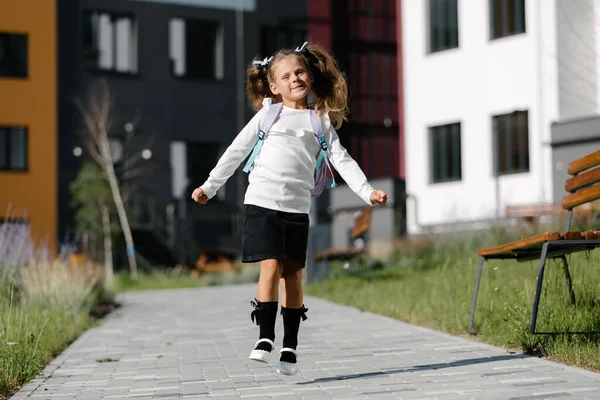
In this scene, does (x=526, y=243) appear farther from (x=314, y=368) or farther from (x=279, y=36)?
(x=279, y=36)

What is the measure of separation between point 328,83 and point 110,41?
28747 millimetres

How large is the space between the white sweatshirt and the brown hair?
16 centimetres

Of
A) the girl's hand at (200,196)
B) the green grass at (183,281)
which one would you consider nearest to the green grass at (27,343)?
the girl's hand at (200,196)

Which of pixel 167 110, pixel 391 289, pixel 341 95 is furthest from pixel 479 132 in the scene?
pixel 341 95

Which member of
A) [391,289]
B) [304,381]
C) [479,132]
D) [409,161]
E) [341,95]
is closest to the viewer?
[304,381]

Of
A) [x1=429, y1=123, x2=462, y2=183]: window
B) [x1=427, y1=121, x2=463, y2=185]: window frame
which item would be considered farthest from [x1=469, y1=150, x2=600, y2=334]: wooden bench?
[x1=429, y1=123, x2=462, y2=183]: window

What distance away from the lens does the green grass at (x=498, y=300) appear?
7277mm

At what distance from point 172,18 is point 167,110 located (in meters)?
2.93

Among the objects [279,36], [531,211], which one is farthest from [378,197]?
[279,36]

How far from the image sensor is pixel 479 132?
931 inches

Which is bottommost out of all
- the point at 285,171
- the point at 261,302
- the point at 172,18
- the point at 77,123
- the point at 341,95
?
the point at 261,302

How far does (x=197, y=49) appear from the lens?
35750 mm

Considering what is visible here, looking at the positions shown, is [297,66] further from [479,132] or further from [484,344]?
[479,132]

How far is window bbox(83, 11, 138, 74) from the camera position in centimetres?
3419
